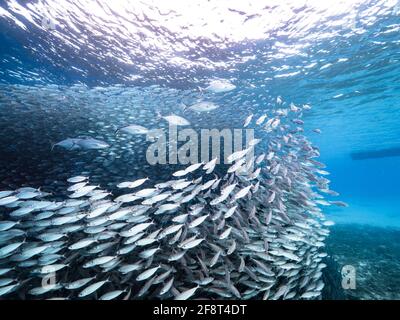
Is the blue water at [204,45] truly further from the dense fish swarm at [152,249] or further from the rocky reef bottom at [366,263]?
the rocky reef bottom at [366,263]

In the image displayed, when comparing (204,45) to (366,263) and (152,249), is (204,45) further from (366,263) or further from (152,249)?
(366,263)

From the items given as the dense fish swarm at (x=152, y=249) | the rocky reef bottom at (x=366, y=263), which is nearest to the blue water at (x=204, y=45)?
the dense fish swarm at (x=152, y=249)

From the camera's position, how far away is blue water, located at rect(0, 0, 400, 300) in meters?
11.2

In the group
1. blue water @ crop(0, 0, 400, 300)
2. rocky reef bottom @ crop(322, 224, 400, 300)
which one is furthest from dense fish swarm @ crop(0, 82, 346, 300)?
blue water @ crop(0, 0, 400, 300)

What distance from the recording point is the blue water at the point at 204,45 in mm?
11234

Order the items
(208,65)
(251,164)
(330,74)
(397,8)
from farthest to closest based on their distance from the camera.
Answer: (330,74), (208,65), (397,8), (251,164)

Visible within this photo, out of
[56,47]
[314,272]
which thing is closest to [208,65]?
[56,47]

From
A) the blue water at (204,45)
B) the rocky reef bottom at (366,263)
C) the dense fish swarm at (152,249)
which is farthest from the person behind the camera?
the blue water at (204,45)

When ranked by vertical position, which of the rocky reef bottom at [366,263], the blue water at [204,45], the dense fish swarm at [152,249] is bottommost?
the rocky reef bottom at [366,263]

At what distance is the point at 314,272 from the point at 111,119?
12683 millimetres

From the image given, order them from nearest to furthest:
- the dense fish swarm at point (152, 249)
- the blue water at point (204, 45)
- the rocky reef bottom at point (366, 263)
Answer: the dense fish swarm at point (152, 249)
the rocky reef bottom at point (366, 263)
the blue water at point (204, 45)

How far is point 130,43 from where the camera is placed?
13375 mm
